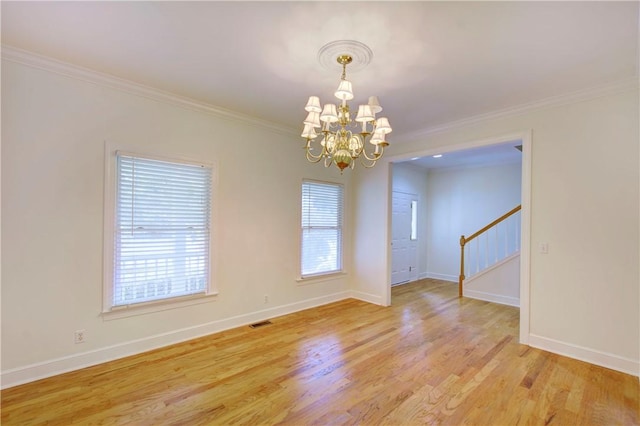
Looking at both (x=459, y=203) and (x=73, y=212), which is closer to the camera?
(x=73, y=212)

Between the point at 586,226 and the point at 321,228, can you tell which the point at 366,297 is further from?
the point at 586,226

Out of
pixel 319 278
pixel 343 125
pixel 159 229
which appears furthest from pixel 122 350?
pixel 343 125

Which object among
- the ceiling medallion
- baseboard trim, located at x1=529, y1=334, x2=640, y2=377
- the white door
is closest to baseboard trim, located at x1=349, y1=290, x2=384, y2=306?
the white door

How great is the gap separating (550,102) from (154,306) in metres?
4.74

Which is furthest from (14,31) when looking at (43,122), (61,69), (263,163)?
(263,163)

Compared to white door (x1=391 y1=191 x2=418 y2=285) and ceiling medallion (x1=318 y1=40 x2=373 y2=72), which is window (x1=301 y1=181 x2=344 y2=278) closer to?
white door (x1=391 y1=191 x2=418 y2=285)

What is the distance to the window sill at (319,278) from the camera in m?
4.65

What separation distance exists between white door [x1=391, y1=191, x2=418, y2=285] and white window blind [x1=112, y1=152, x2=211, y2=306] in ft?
13.6

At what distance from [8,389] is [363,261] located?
14.2 feet

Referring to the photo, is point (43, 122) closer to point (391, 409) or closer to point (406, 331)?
point (391, 409)

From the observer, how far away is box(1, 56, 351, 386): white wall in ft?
8.17

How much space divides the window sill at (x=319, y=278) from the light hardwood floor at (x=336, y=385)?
0.97 m

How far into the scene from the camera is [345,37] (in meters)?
2.19

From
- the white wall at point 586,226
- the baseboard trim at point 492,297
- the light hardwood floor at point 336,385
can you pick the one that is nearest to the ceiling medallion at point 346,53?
the white wall at point 586,226
